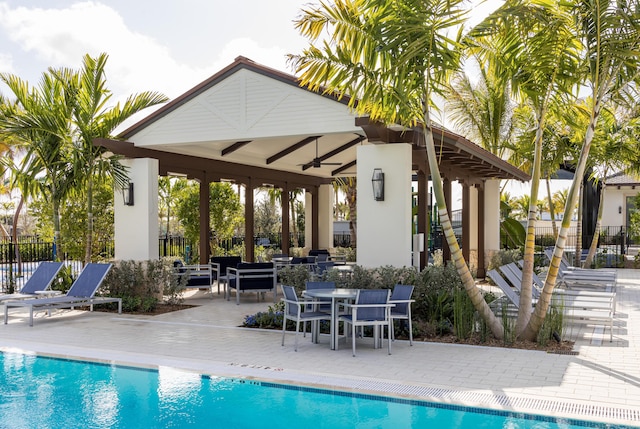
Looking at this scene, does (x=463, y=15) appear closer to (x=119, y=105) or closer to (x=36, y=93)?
(x=119, y=105)

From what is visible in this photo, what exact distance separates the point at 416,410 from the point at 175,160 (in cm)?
1024

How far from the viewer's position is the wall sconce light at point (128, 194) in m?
13.5

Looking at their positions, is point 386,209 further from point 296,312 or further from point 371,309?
point 296,312

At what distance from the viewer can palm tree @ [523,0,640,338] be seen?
25.8 ft

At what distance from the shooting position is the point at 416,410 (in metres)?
6.30

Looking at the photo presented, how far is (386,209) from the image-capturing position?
1099 centimetres

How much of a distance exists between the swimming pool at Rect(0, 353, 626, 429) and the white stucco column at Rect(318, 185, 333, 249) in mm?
15257

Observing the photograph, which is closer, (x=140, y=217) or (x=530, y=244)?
(x=530, y=244)

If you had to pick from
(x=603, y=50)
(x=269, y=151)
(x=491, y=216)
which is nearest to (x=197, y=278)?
(x=269, y=151)

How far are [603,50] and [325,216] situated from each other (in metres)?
15.4

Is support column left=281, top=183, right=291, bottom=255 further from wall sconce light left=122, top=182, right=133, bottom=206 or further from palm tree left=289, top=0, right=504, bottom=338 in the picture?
palm tree left=289, top=0, right=504, bottom=338

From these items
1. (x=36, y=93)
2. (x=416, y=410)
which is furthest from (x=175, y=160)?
(x=416, y=410)

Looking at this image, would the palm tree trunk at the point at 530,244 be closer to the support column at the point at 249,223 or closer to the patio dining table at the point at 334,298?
the patio dining table at the point at 334,298

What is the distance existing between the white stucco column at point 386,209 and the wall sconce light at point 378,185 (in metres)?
0.09
